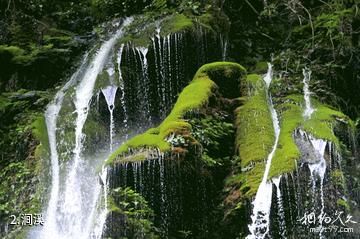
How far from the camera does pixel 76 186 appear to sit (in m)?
9.15

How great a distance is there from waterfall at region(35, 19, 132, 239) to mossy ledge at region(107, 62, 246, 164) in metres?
0.62

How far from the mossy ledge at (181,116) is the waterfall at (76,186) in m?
0.62

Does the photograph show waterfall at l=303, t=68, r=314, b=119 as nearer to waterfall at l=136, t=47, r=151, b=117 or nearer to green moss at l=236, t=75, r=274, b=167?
green moss at l=236, t=75, r=274, b=167

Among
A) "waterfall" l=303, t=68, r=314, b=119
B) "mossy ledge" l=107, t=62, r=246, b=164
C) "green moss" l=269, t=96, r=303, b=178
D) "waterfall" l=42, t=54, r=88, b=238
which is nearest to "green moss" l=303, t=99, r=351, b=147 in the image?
"waterfall" l=303, t=68, r=314, b=119

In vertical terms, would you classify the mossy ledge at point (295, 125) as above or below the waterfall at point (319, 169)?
above

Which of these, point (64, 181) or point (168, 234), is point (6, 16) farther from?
point (168, 234)

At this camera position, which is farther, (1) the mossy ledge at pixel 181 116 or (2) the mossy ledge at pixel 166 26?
(2) the mossy ledge at pixel 166 26

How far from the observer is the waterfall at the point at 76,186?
8469mm

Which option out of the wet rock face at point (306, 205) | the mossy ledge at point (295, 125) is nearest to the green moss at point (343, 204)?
the wet rock face at point (306, 205)

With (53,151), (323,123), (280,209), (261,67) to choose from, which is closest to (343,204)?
(280,209)

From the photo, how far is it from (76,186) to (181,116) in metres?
2.22

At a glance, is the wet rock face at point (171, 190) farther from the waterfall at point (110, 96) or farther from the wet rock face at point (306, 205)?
the waterfall at point (110, 96)

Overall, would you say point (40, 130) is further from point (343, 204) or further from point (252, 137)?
point (343, 204)

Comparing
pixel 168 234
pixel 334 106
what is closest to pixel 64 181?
pixel 168 234
